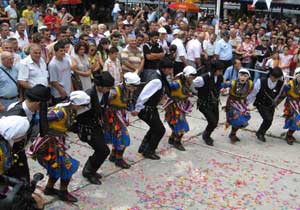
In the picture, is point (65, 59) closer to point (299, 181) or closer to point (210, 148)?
point (210, 148)

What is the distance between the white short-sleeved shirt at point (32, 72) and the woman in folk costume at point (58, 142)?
1795mm

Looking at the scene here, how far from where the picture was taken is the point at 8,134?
3729 mm

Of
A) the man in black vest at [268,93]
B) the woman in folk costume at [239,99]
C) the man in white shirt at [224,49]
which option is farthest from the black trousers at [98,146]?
the man in white shirt at [224,49]

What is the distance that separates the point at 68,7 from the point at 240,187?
20.6 m

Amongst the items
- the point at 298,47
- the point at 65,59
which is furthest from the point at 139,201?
the point at 298,47

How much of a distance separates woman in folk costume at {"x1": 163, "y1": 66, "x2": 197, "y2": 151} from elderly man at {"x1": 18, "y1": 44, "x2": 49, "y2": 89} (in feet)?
6.51

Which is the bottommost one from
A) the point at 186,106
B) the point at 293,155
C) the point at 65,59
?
the point at 293,155

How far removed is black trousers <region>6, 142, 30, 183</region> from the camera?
4168 mm

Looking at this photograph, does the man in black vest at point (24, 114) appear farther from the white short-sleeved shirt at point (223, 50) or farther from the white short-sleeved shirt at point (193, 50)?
the white short-sleeved shirt at point (223, 50)

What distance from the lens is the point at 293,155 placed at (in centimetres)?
701

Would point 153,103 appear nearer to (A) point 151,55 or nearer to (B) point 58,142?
(B) point 58,142

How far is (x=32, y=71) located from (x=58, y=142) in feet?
6.70

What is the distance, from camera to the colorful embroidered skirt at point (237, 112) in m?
7.19

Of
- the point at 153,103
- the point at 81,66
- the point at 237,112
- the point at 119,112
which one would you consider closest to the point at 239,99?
the point at 237,112
